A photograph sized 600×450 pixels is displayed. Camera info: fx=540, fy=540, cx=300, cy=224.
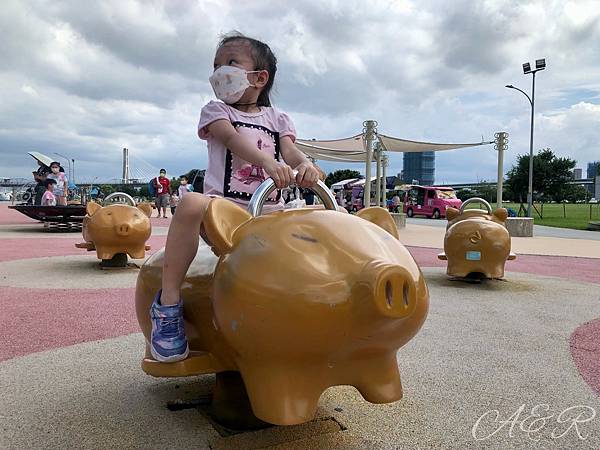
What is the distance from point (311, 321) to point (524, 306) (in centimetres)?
422

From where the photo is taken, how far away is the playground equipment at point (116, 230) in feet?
21.6

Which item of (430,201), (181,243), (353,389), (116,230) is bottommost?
(353,389)

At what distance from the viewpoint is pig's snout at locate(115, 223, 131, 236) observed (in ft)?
21.6

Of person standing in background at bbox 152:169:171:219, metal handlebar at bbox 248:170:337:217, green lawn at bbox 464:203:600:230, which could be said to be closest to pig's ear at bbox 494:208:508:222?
metal handlebar at bbox 248:170:337:217

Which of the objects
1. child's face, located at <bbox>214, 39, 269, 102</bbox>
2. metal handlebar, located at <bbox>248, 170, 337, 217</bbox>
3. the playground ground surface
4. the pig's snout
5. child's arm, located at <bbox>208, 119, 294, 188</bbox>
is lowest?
the playground ground surface

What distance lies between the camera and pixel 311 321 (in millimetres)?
1578

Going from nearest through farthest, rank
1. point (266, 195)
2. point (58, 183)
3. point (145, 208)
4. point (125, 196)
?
point (266, 195) < point (145, 208) < point (125, 196) < point (58, 183)

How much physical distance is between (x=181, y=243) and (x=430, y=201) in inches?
1178

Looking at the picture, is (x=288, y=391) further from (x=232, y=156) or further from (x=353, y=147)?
(x=353, y=147)

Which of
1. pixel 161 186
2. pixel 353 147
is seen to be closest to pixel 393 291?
pixel 161 186

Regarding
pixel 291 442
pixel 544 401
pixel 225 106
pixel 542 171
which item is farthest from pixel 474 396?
pixel 542 171

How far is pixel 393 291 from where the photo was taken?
1519mm

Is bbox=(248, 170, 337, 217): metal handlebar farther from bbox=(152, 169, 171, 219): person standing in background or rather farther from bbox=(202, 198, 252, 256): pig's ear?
bbox=(152, 169, 171, 219): person standing in background

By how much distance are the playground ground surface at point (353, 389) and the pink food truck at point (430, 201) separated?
25092 millimetres
